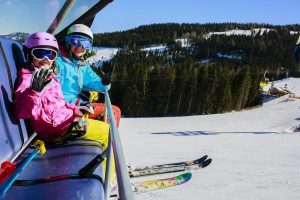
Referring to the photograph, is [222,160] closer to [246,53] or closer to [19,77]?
[19,77]

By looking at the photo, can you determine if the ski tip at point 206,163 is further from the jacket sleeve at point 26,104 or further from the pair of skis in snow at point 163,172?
the jacket sleeve at point 26,104

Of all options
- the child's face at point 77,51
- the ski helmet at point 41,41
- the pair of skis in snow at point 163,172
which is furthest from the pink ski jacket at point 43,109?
the child's face at point 77,51

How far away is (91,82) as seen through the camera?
5.32m

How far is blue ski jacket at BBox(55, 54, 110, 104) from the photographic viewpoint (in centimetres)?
474

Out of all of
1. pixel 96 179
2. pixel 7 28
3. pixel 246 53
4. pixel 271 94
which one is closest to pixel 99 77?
pixel 7 28

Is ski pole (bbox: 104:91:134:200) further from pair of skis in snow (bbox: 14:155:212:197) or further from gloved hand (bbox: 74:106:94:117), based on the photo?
gloved hand (bbox: 74:106:94:117)

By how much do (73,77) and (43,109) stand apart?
149cm

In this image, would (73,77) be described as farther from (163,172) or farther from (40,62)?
(163,172)

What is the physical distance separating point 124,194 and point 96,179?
86 centimetres

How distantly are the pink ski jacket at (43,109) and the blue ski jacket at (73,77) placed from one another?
95cm

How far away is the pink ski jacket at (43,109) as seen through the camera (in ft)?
10.8

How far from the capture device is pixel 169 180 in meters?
5.07

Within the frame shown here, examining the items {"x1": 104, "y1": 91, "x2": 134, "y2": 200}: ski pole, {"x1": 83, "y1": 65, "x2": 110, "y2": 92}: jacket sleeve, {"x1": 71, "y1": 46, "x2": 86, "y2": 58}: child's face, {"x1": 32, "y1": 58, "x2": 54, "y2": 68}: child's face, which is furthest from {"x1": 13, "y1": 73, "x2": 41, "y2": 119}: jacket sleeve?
{"x1": 83, "y1": 65, "x2": 110, "y2": 92}: jacket sleeve

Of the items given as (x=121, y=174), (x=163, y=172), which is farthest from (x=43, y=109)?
(x=163, y=172)
